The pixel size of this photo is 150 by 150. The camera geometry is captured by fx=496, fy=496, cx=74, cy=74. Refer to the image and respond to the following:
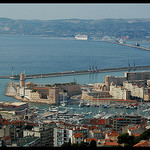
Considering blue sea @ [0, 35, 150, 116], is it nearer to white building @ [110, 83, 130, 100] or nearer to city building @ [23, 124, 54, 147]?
white building @ [110, 83, 130, 100]

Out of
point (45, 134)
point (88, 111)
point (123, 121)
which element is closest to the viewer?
point (45, 134)

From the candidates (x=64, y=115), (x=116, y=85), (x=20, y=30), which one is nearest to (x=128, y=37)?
(x=20, y=30)

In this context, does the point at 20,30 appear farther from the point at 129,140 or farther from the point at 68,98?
the point at 129,140

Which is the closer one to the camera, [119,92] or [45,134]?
[45,134]

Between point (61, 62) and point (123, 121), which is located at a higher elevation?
point (123, 121)

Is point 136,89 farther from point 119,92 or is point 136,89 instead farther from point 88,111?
point 88,111

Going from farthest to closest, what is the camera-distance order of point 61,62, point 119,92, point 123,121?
point 61,62 < point 119,92 < point 123,121

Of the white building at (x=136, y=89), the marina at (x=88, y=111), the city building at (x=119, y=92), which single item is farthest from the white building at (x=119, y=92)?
the marina at (x=88, y=111)

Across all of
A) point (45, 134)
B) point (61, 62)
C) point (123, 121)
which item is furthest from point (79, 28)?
point (45, 134)
